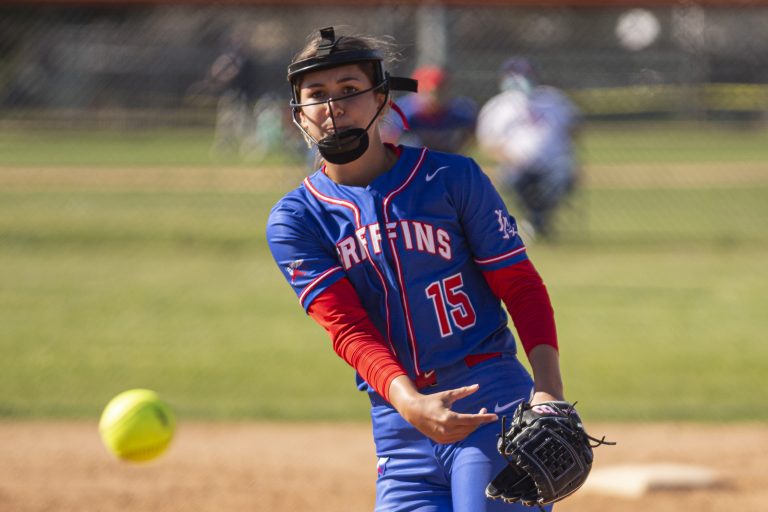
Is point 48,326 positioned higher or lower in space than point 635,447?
higher

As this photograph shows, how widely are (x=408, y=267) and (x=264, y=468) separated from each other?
2790 mm

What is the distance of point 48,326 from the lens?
26.9 feet

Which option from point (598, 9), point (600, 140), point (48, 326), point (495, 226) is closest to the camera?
point (495, 226)

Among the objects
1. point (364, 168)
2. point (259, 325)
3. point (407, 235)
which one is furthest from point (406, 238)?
point (259, 325)

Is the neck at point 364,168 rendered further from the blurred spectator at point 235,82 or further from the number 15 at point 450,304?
the blurred spectator at point 235,82

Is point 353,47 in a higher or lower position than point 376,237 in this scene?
higher

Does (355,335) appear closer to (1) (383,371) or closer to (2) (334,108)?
(1) (383,371)

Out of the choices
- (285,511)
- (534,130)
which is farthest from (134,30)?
(285,511)

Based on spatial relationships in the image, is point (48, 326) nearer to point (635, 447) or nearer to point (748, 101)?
point (635, 447)

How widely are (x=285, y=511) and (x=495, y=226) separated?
2.34 metres

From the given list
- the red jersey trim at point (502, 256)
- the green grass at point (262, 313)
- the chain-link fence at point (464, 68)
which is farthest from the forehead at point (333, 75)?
the chain-link fence at point (464, 68)

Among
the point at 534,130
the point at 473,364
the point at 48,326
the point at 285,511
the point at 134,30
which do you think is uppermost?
the point at 134,30

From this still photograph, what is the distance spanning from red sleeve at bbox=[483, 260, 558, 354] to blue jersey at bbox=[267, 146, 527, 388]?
29 mm

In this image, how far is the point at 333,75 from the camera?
2.85m
